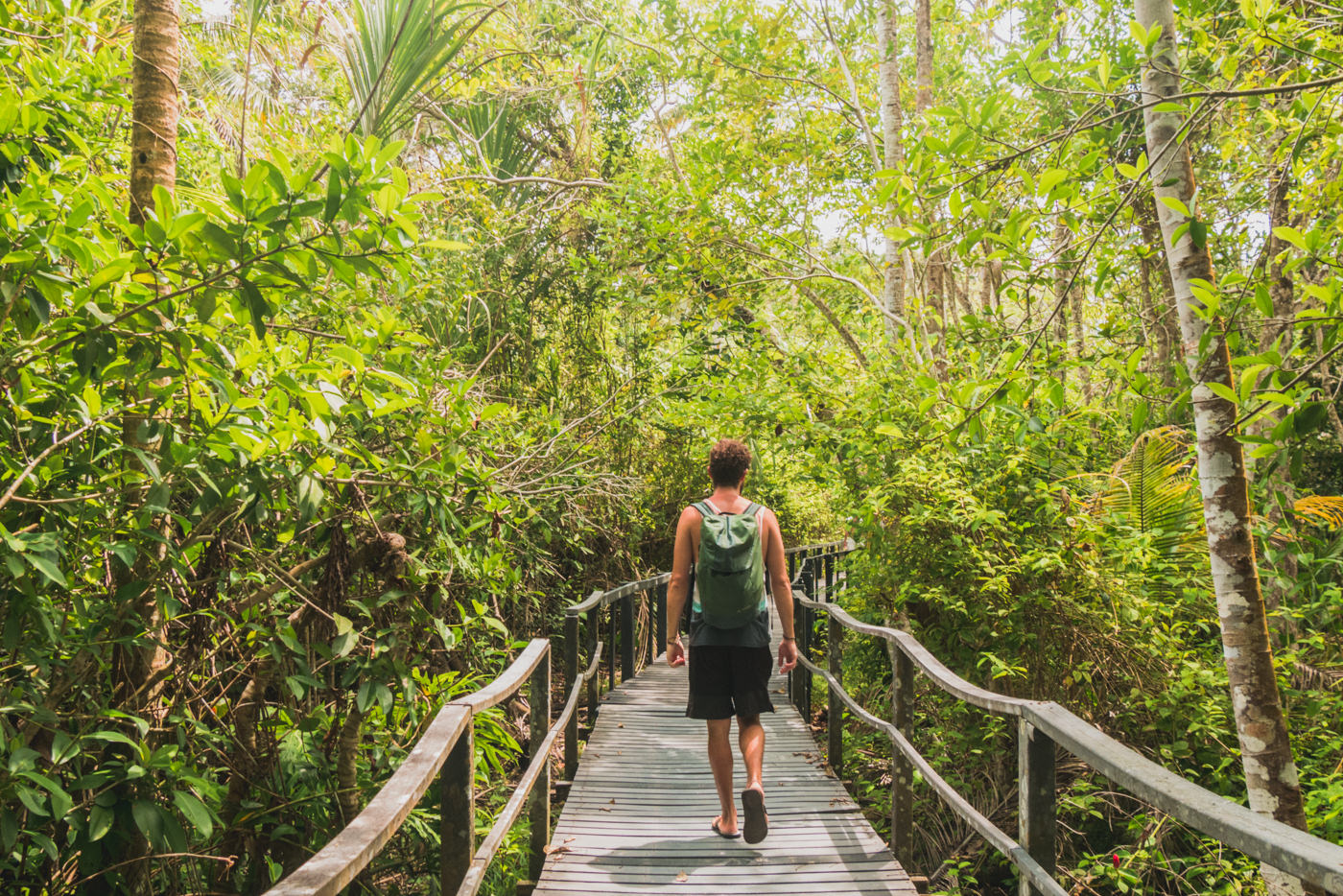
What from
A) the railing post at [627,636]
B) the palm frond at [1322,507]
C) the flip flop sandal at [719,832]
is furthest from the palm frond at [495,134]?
the palm frond at [1322,507]

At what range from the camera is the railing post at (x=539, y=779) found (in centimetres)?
355

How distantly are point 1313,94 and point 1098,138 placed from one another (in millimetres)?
1026

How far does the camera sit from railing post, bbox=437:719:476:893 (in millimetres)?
2186

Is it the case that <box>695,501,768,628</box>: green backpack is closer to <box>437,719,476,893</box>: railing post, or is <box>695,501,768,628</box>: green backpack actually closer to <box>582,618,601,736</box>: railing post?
<box>437,719,476,893</box>: railing post

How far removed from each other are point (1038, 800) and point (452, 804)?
5.21 ft

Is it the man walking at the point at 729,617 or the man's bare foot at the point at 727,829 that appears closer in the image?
the man walking at the point at 729,617

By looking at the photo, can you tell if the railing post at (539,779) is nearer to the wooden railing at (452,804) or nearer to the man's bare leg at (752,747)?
the wooden railing at (452,804)

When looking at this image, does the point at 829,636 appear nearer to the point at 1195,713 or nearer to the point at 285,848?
the point at 1195,713

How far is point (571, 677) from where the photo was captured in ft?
15.6

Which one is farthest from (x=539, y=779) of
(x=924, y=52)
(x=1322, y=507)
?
(x=924, y=52)

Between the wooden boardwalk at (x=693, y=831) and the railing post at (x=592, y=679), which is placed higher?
the railing post at (x=592, y=679)

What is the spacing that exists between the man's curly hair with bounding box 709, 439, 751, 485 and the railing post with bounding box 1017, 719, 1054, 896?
5.74 ft

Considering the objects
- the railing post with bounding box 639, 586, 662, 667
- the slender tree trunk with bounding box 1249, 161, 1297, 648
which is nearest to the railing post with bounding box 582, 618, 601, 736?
the railing post with bounding box 639, 586, 662, 667

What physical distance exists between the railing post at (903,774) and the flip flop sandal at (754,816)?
23.6 inches
